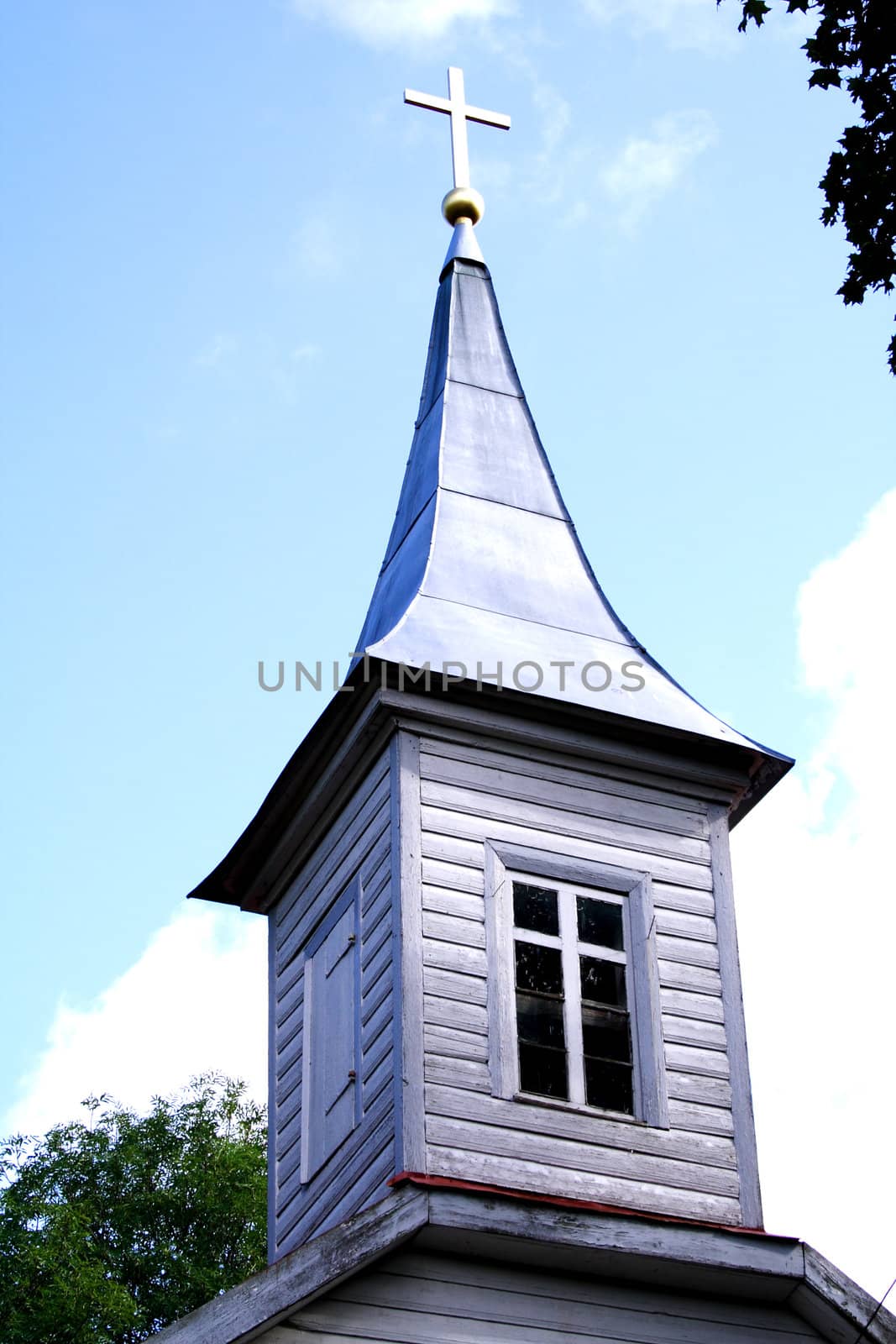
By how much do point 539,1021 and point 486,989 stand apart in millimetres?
416

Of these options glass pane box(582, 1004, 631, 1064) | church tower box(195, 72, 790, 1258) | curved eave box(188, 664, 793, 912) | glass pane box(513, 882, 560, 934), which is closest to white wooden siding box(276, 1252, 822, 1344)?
church tower box(195, 72, 790, 1258)

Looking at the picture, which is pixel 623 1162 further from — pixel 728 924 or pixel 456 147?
pixel 456 147

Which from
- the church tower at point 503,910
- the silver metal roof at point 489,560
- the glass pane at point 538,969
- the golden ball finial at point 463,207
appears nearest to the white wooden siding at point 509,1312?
the church tower at point 503,910

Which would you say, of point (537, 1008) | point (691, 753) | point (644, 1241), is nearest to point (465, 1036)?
point (537, 1008)

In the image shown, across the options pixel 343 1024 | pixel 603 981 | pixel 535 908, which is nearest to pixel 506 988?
pixel 535 908

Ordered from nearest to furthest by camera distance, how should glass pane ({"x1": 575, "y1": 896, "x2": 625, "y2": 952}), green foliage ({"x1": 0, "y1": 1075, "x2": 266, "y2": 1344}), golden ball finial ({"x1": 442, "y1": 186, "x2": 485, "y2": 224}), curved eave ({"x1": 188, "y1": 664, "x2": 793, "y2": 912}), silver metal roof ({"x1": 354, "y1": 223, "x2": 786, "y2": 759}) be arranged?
glass pane ({"x1": 575, "y1": 896, "x2": 625, "y2": 952}), curved eave ({"x1": 188, "y1": 664, "x2": 793, "y2": 912}), silver metal roof ({"x1": 354, "y1": 223, "x2": 786, "y2": 759}), golden ball finial ({"x1": 442, "y1": 186, "x2": 485, "y2": 224}), green foliage ({"x1": 0, "y1": 1075, "x2": 266, "y2": 1344})

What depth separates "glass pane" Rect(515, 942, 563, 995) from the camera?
1298cm

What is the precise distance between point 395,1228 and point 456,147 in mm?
11299

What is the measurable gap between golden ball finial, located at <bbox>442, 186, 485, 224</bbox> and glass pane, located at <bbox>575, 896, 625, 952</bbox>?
752 cm

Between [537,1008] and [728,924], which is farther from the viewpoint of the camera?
[728,924]

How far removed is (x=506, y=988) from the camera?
12.8 metres

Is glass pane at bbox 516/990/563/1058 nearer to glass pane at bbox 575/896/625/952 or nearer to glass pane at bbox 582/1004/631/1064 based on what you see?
glass pane at bbox 582/1004/631/1064

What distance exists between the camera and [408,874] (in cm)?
1291

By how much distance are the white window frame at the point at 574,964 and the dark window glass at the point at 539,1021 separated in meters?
0.06
